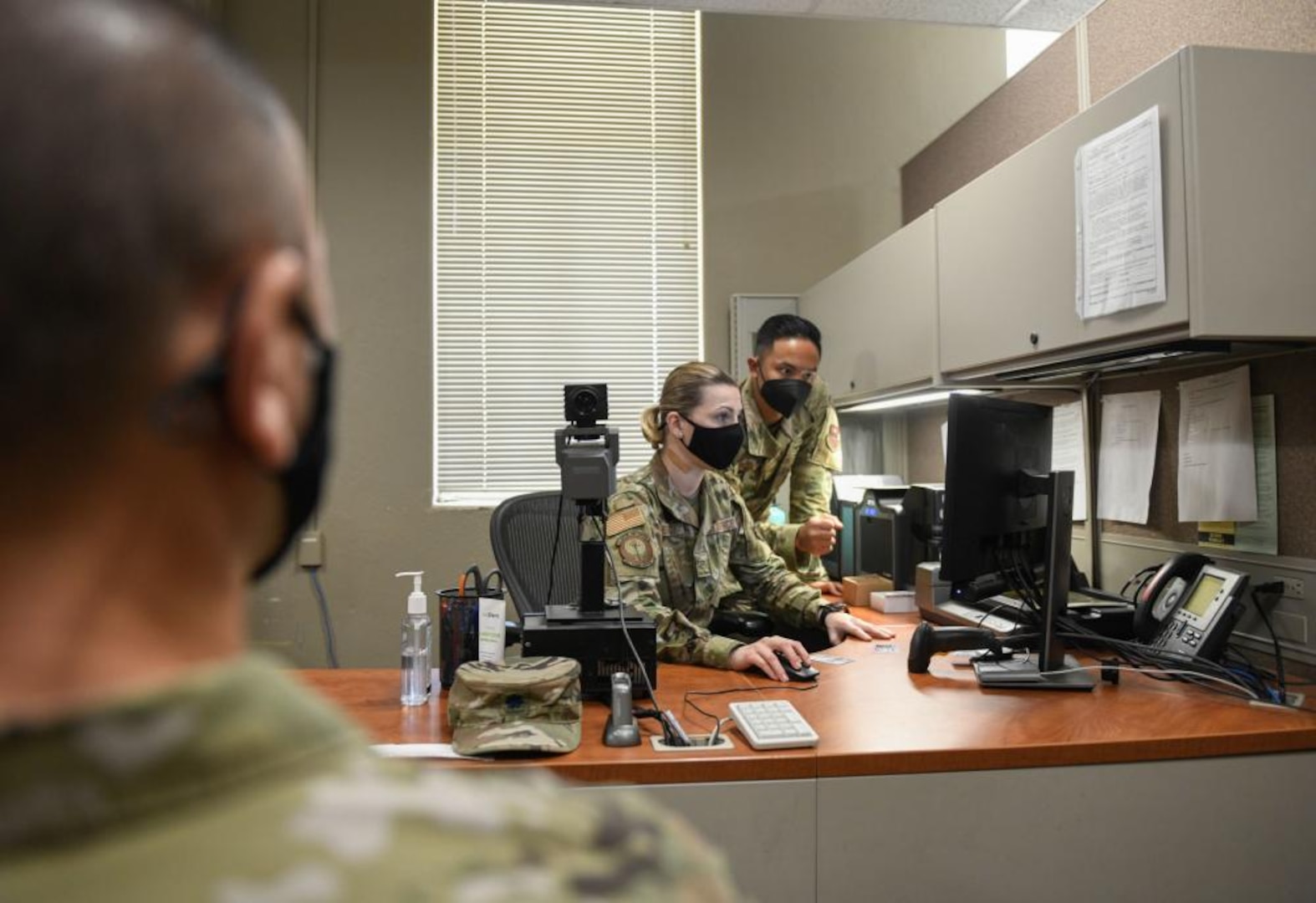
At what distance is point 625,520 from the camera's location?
6.34 feet

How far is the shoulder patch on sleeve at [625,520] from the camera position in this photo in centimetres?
192

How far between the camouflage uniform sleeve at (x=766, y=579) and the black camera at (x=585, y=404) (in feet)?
2.59

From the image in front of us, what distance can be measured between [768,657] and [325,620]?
83.2 inches

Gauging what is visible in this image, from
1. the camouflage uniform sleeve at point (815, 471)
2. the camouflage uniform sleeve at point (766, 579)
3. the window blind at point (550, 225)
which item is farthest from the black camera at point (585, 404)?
the window blind at point (550, 225)

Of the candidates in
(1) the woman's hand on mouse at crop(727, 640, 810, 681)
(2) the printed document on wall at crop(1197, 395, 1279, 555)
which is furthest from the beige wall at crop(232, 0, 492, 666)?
(2) the printed document on wall at crop(1197, 395, 1279, 555)

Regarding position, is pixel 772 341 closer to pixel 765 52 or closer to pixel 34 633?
pixel 765 52

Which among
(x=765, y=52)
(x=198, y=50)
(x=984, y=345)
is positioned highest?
(x=765, y=52)

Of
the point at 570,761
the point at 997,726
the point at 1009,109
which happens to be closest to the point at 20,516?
the point at 570,761

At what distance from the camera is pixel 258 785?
0.98 feet

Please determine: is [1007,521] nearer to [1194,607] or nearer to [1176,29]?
[1194,607]

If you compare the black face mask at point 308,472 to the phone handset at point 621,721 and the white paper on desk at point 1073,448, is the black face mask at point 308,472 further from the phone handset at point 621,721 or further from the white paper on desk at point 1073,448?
the white paper on desk at point 1073,448

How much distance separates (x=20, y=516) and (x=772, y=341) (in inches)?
96.2

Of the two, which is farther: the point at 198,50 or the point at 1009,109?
the point at 1009,109

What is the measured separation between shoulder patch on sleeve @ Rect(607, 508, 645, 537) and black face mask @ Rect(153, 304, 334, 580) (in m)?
1.50
